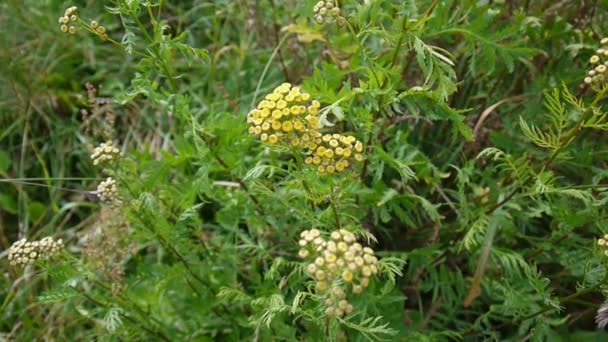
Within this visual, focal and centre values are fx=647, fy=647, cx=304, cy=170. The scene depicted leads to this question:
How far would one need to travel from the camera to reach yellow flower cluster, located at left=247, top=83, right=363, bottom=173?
1.79m

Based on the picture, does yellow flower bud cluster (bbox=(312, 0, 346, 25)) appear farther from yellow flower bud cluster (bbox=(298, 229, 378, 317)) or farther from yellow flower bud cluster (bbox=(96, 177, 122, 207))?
yellow flower bud cluster (bbox=(96, 177, 122, 207))

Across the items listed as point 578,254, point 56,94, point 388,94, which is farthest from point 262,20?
point 578,254

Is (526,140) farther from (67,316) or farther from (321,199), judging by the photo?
(67,316)

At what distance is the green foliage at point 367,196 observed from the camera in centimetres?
212

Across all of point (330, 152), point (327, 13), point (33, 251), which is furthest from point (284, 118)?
point (33, 251)

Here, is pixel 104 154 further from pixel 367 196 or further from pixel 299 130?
pixel 367 196

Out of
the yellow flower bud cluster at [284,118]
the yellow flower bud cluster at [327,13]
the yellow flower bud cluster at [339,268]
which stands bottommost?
the yellow flower bud cluster at [339,268]

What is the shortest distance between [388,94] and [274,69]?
166 centimetres

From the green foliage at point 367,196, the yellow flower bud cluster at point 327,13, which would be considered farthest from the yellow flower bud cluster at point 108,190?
the yellow flower bud cluster at point 327,13

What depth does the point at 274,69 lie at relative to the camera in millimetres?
3650

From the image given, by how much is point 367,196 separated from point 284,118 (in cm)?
74

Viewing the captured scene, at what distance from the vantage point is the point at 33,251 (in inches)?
87.2

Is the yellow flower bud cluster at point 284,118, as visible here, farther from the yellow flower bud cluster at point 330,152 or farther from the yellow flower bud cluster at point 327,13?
the yellow flower bud cluster at point 327,13

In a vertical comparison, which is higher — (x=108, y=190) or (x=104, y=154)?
(x=104, y=154)
